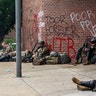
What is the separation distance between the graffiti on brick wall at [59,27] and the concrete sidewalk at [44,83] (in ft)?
12.1

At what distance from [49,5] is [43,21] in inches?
31.8

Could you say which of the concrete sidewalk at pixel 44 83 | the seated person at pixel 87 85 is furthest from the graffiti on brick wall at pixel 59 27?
the seated person at pixel 87 85

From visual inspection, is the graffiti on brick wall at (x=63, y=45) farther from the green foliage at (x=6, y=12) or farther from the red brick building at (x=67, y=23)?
the green foliage at (x=6, y=12)

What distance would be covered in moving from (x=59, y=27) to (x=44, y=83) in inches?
276

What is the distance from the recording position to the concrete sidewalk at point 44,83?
29.8ft

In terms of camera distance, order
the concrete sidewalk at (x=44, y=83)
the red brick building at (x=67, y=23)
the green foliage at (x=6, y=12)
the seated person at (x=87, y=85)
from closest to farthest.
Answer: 1. the seated person at (x=87, y=85)
2. the concrete sidewalk at (x=44, y=83)
3. the red brick building at (x=67, y=23)
4. the green foliage at (x=6, y=12)

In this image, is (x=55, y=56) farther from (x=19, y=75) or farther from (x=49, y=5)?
(x=19, y=75)

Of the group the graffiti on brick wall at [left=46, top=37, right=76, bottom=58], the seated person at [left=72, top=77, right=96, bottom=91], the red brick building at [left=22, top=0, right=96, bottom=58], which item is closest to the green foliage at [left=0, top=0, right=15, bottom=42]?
the red brick building at [left=22, top=0, right=96, bottom=58]

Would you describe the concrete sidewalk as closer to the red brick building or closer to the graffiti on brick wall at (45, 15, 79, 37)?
the red brick building

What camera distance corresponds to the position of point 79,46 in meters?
17.1

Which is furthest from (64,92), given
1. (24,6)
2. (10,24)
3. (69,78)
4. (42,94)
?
(10,24)

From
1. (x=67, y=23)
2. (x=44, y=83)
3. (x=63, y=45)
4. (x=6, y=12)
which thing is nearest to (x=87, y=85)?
(x=44, y=83)

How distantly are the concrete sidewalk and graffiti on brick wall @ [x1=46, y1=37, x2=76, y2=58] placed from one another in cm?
340

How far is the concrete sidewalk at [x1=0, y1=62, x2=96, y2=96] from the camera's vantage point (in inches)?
357
